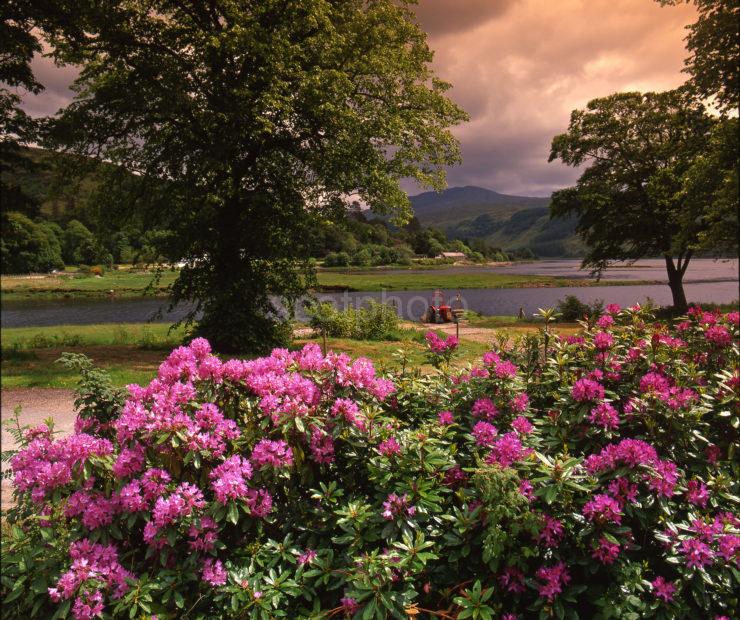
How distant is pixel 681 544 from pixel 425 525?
4.76 feet

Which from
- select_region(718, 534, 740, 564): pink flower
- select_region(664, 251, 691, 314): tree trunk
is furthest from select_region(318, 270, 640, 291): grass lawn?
select_region(718, 534, 740, 564): pink flower

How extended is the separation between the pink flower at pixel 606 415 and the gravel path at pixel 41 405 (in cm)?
644

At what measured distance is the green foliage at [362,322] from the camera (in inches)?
504

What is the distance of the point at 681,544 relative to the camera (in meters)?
2.58

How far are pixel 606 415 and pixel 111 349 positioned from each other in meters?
11.1

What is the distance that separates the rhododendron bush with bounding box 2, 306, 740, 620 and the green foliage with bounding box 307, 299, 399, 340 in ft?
30.7

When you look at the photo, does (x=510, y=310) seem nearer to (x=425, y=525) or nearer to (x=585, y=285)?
(x=585, y=285)

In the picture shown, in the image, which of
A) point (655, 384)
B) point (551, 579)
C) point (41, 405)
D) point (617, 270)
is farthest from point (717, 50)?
point (617, 270)

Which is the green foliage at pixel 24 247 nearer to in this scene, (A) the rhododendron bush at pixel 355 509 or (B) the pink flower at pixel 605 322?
(A) the rhododendron bush at pixel 355 509

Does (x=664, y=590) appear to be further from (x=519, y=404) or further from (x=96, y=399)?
(x=96, y=399)

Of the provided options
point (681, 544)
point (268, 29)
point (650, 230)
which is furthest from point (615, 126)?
point (681, 544)

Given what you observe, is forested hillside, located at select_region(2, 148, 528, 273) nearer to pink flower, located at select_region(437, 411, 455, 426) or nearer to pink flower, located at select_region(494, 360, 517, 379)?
pink flower, located at select_region(437, 411, 455, 426)

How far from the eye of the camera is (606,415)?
9.67 ft

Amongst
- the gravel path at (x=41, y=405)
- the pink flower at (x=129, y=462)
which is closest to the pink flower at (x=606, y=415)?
the pink flower at (x=129, y=462)
